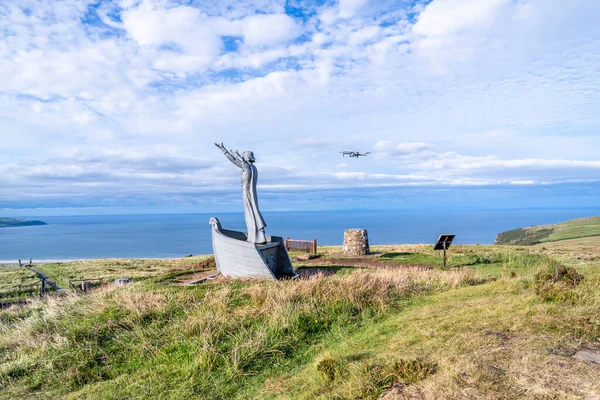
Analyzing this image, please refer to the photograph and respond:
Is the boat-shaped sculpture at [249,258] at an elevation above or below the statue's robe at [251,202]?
below

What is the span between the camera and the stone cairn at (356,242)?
19750 mm

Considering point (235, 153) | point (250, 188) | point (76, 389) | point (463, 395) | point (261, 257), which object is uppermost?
point (235, 153)

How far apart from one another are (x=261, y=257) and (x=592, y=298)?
27.1 feet

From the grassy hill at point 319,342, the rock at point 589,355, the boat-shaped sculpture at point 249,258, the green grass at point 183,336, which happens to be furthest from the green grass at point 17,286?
the rock at point 589,355

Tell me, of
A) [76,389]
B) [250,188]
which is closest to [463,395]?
[76,389]

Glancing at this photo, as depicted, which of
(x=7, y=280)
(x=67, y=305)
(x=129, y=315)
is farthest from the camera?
(x=7, y=280)

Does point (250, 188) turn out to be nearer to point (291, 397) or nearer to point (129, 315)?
point (129, 315)

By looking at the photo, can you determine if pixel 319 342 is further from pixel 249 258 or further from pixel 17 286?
pixel 17 286

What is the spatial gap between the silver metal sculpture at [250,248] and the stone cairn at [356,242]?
6.42 meters

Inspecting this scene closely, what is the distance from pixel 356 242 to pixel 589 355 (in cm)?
1527

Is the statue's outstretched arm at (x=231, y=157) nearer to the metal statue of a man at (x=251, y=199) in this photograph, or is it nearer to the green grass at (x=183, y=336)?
the metal statue of a man at (x=251, y=199)

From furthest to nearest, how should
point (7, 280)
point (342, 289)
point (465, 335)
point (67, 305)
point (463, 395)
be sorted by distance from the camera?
point (7, 280) → point (67, 305) → point (342, 289) → point (465, 335) → point (463, 395)

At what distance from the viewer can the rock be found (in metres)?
4.41

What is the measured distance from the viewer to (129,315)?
788cm
